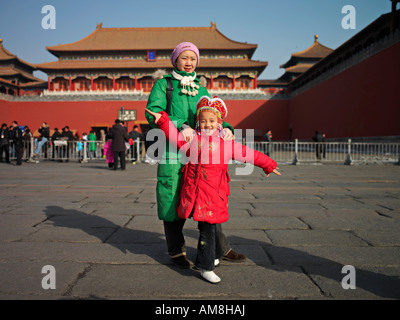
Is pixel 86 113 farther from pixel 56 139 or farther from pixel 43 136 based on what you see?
pixel 43 136

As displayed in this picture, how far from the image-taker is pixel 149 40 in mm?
26297

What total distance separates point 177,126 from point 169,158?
191 millimetres

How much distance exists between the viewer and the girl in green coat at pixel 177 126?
1.90 meters

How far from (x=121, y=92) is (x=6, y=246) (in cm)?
2270

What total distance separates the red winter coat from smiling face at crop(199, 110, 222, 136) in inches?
1.2

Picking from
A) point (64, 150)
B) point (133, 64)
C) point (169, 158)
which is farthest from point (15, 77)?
point (169, 158)

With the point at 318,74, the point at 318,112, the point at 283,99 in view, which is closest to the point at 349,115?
the point at 318,112

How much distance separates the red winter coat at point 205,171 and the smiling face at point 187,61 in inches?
15.6

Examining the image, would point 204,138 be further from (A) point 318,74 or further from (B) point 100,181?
(A) point 318,74

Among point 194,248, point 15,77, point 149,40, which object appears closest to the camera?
point 194,248

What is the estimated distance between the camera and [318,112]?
20.0 meters

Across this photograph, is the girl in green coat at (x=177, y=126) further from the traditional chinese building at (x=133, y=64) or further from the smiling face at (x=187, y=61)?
the traditional chinese building at (x=133, y=64)

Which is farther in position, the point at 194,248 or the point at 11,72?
the point at 11,72

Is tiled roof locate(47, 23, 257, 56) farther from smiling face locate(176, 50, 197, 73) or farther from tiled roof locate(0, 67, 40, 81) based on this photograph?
smiling face locate(176, 50, 197, 73)
